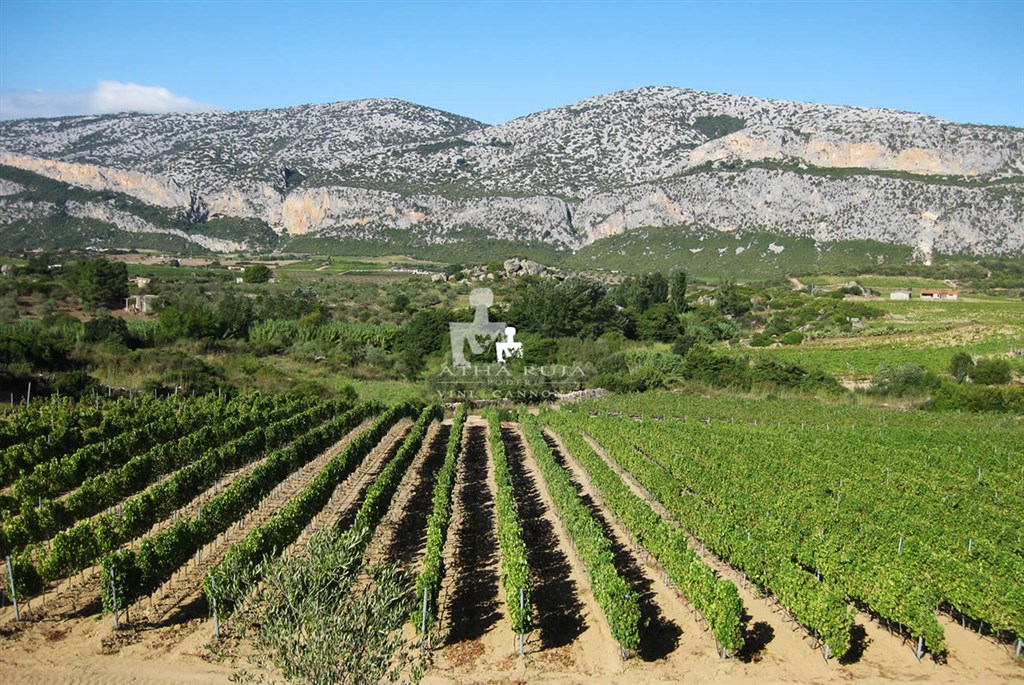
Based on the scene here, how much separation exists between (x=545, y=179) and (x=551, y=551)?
390ft

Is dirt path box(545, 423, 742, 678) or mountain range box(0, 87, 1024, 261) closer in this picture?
dirt path box(545, 423, 742, 678)

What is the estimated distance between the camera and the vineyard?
1456 cm

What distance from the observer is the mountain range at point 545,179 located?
114625 millimetres

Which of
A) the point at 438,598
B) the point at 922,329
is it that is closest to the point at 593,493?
the point at 438,598

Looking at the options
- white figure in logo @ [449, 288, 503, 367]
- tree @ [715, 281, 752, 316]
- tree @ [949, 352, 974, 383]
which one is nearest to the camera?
tree @ [949, 352, 974, 383]

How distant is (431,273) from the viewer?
103562 mm

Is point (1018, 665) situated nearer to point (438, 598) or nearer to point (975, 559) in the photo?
point (975, 559)

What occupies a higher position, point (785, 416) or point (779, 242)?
point (779, 242)

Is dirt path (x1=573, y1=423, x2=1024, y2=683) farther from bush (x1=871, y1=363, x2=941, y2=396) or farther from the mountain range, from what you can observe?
the mountain range

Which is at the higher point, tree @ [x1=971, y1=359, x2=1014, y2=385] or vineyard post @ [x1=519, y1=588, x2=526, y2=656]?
tree @ [x1=971, y1=359, x2=1014, y2=385]

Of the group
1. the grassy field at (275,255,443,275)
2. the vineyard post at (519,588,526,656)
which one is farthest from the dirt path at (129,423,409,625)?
the grassy field at (275,255,443,275)

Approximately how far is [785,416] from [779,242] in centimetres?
7858

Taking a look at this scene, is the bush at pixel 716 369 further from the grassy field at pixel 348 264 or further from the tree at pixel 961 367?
the grassy field at pixel 348 264

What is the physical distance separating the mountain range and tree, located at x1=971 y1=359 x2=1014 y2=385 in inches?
2487
